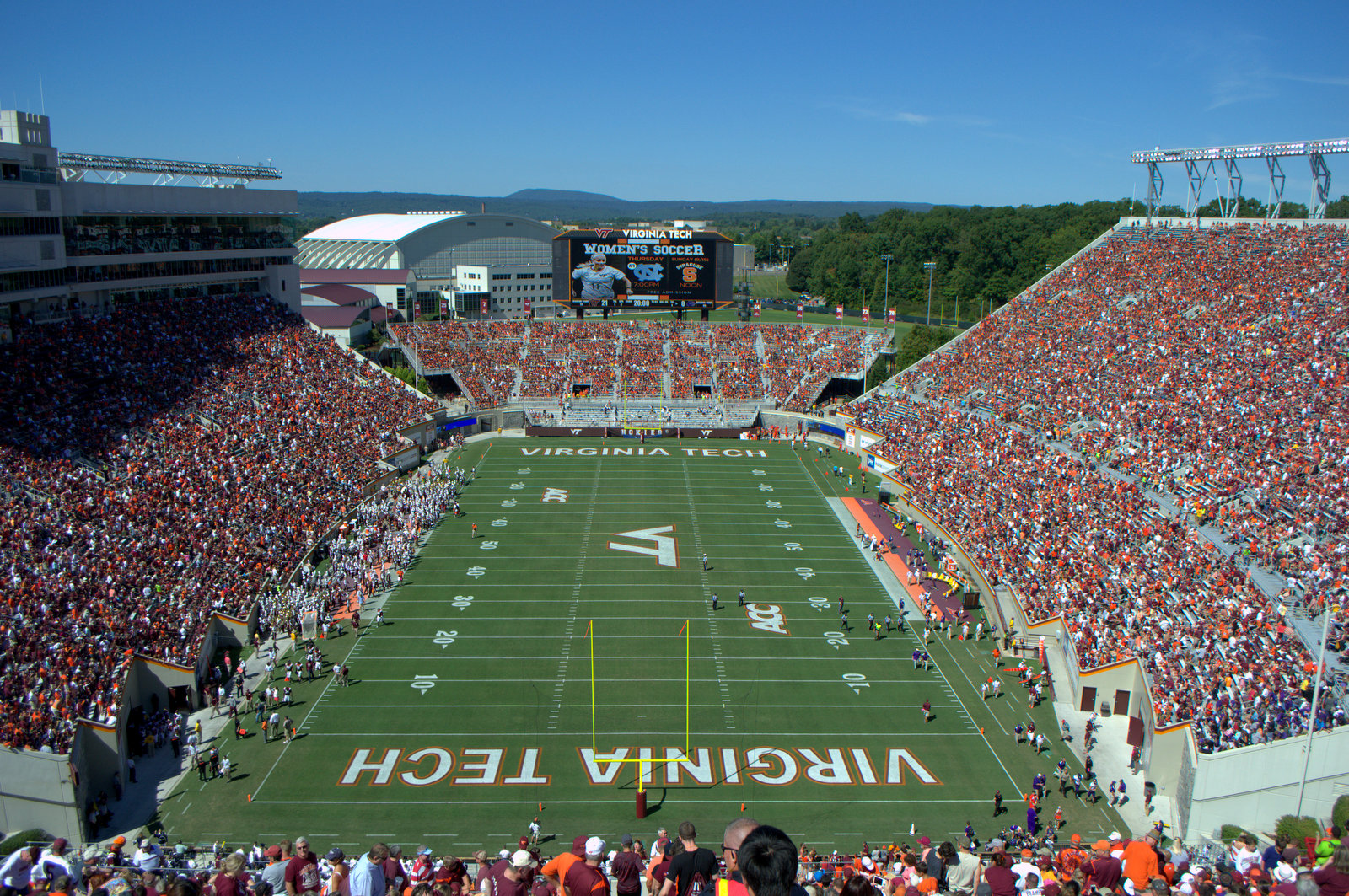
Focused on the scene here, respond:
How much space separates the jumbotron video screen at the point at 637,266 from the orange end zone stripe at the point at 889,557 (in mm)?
25337

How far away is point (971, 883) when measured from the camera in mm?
10297

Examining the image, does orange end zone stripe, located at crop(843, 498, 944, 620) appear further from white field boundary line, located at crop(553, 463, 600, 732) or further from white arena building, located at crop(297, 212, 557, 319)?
white arena building, located at crop(297, 212, 557, 319)

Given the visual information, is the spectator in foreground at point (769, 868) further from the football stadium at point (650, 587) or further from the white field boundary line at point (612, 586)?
the white field boundary line at point (612, 586)

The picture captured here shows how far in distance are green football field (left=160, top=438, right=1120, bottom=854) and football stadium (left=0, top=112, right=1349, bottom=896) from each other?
116 millimetres

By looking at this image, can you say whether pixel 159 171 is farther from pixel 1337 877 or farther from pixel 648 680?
pixel 1337 877

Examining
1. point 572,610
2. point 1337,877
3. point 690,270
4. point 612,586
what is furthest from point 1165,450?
point 690,270

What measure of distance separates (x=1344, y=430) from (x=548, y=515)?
25.2 m

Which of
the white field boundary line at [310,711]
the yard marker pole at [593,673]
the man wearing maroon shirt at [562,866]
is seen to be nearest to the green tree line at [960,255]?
the yard marker pole at [593,673]

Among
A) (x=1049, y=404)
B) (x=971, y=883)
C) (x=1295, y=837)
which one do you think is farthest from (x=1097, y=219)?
(x=971, y=883)

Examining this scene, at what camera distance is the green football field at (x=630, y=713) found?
17969 mm

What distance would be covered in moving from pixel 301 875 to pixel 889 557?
82.4 ft

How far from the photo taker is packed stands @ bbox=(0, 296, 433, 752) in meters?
20.0

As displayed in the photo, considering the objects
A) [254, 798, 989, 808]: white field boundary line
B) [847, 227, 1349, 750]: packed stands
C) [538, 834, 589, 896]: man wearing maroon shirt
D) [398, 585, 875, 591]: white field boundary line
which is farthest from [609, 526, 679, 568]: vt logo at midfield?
[538, 834, 589, 896]: man wearing maroon shirt

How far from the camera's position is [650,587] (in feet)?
95.0
